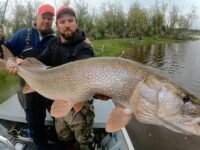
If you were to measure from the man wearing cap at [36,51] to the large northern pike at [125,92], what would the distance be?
0.64 meters

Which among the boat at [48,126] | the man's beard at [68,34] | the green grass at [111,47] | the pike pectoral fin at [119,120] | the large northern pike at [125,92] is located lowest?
the green grass at [111,47]

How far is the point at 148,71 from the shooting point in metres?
1.86

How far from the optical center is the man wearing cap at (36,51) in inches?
126

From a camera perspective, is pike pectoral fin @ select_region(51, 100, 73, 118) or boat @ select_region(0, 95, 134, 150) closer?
pike pectoral fin @ select_region(51, 100, 73, 118)

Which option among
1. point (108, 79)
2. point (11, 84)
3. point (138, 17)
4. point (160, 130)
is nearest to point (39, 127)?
point (108, 79)

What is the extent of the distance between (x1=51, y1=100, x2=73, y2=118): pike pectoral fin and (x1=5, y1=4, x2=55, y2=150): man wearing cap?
33.3 inches

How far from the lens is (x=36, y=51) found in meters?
3.39

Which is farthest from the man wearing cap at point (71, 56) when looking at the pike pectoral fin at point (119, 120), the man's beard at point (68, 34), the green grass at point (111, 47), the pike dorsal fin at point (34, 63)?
the green grass at point (111, 47)

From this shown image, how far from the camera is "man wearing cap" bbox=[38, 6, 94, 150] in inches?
110

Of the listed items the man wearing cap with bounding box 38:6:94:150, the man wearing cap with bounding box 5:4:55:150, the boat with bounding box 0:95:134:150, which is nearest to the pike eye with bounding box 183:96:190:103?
the man wearing cap with bounding box 38:6:94:150

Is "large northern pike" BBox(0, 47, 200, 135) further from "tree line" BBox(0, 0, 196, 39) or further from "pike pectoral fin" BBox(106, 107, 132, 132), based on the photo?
"tree line" BBox(0, 0, 196, 39)

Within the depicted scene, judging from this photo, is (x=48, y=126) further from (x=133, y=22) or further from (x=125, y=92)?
(x=133, y=22)

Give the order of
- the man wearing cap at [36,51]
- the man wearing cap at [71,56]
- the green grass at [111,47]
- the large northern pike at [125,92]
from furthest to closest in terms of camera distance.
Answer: the green grass at [111,47] → the man wearing cap at [36,51] → the man wearing cap at [71,56] → the large northern pike at [125,92]

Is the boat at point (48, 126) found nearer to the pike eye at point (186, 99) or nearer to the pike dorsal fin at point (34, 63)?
the pike dorsal fin at point (34, 63)
